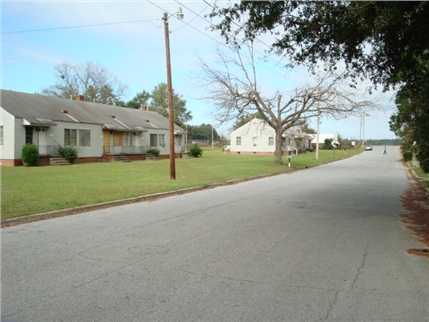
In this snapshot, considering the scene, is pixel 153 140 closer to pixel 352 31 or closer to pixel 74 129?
pixel 74 129

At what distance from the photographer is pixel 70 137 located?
102ft

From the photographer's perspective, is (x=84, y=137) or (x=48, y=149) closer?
(x=48, y=149)

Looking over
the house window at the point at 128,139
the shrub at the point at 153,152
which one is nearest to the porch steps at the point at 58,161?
the house window at the point at 128,139


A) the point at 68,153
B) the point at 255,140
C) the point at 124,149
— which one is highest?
the point at 255,140

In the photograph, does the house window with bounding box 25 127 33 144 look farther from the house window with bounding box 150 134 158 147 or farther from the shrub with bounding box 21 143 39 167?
the house window with bounding box 150 134 158 147

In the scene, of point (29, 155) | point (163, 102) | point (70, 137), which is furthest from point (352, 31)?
point (163, 102)

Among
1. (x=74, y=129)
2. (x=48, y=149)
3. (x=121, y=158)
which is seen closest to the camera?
(x=48, y=149)

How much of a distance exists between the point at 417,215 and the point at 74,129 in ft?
88.8

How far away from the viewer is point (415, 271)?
5.73m

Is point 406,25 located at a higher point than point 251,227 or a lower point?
higher

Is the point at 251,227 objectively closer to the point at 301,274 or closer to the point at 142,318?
the point at 301,274

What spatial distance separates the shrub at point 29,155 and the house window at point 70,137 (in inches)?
170

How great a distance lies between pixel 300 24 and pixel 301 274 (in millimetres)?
7061

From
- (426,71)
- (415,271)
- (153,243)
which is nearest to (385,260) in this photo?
(415,271)
